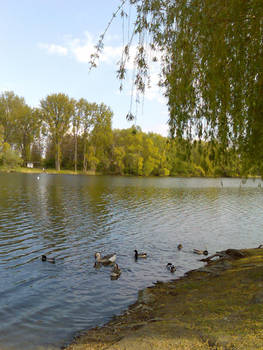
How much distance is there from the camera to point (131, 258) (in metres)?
10.8

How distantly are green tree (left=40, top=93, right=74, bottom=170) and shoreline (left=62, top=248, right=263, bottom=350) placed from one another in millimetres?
73483

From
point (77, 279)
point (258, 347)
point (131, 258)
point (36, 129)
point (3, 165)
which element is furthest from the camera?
point (36, 129)

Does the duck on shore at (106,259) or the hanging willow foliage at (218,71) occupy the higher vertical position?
the hanging willow foliage at (218,71)

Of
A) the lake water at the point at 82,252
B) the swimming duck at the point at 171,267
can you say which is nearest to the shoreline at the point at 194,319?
the lake water at the point at 82,252

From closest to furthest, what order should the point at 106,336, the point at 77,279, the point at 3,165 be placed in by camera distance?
the point at 106,336, the point at 77,279, the point at 3,165

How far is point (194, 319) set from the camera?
4.79m

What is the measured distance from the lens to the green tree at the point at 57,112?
7625 centimetres

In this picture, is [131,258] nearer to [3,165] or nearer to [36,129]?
[3,165]

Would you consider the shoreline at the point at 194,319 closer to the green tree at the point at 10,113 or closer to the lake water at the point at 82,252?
the lake water at the point at 82,252

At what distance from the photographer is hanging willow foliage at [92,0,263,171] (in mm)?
5422

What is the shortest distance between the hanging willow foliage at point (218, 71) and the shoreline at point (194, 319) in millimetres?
2886

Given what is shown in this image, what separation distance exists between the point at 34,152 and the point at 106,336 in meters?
97.7

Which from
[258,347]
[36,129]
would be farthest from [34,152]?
[258,347]

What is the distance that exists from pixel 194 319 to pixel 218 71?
4646 mm
